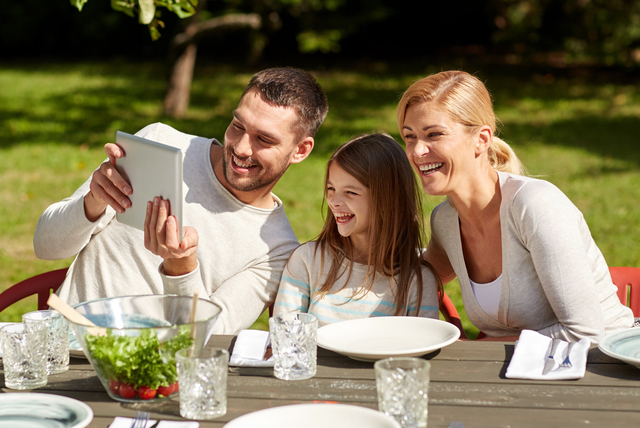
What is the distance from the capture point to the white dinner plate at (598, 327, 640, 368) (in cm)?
198

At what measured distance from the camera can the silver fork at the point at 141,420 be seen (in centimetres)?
170

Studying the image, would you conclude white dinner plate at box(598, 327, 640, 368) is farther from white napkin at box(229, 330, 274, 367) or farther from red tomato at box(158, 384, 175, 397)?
red tomato at box(158, 384, 175, 397)

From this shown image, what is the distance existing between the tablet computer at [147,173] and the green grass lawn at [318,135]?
114 inches

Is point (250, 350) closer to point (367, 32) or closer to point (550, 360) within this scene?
point (550, 360)

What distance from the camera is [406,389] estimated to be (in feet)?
5.44

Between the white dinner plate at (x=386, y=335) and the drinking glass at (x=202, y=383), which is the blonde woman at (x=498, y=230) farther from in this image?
the drinking glass at (x=202, y=383)

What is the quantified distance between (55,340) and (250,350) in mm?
579

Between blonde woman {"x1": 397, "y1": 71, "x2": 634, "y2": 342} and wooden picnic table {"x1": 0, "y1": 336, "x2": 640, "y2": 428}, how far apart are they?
1.31 ft

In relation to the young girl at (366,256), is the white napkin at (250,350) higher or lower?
lower

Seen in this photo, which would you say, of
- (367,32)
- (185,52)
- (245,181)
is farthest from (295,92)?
(367,32)

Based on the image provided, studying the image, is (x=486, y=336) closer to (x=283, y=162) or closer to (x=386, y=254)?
(x=386, y=254)

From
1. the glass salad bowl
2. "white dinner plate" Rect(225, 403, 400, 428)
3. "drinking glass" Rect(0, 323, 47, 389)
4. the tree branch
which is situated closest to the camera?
"white dinner plate" Rect(225, 403, 400, 428)

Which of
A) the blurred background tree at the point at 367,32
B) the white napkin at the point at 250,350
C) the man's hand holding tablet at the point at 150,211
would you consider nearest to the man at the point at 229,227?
the man's hand holding tablet at the point at 150,211

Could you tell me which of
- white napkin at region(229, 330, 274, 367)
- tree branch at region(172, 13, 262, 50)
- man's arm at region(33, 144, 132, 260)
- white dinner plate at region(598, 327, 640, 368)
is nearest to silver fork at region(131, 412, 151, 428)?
white napkin at region(229, 330, 274, 367)
